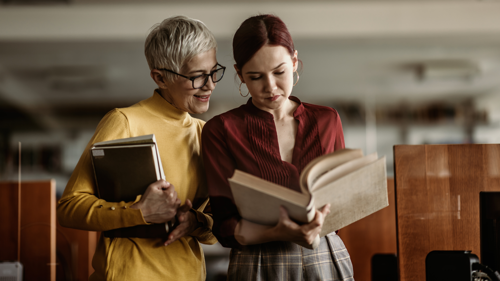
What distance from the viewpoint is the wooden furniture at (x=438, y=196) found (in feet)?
4.42

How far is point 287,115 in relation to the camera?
1.10 m

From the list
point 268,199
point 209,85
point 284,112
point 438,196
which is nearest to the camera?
point 268,199

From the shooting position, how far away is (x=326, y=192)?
2.82 feet

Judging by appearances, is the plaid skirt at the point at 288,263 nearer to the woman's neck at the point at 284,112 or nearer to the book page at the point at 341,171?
the book page at the point at 341,171

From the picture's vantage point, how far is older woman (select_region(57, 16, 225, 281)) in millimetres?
1073

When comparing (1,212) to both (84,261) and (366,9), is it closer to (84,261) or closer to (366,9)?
(84,261)

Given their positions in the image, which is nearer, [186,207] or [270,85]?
[270,85]

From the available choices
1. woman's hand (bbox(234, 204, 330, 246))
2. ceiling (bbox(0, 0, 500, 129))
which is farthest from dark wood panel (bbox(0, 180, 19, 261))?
woman's hand (bbox(234, 204, 330, 246))

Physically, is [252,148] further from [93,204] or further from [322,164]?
[93,204]

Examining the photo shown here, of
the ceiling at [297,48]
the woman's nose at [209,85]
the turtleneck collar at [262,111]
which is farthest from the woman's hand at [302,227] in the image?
the ceiling at [297,48]

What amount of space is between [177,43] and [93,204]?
0.48 m

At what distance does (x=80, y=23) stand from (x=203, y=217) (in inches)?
144

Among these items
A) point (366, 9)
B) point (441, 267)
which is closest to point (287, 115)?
point (441, 267)

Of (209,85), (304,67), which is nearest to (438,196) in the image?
(209,85)
